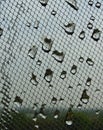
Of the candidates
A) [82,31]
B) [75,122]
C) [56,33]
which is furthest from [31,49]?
[75,122]

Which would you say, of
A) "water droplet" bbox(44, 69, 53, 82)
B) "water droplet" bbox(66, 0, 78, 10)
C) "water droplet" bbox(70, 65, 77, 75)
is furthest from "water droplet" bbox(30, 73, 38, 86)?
"water droplet" bbox(66, 0, 78, 10)

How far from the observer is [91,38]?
1437mm

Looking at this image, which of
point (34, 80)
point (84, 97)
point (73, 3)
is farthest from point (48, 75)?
point (73, 3)

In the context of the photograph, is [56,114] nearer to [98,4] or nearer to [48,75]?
[48,75]

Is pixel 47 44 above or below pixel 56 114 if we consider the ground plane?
above

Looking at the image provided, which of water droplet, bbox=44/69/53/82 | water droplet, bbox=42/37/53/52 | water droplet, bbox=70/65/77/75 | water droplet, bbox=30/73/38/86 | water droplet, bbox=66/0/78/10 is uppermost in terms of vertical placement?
water droplet, bbox=66/0/78/10

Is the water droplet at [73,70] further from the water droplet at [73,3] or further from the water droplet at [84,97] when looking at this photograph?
the water droplet at [73,3]

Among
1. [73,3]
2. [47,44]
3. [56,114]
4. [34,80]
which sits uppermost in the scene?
[73,3]

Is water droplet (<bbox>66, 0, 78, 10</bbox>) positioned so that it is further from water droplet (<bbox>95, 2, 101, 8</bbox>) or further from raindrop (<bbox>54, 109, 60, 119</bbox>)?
raindrop (<bbox>54, 109, 60, 119</bbox>)

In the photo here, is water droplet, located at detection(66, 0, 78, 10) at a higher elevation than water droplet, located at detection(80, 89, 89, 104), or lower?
higher

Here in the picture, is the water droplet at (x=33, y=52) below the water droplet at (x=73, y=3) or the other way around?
below

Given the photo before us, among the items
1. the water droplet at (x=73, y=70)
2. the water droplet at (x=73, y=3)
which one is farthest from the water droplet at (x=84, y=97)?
the water droplet at (x=73, y=3)

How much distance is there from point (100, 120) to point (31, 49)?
1.31 ft

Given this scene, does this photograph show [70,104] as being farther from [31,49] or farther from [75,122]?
[31,49]
